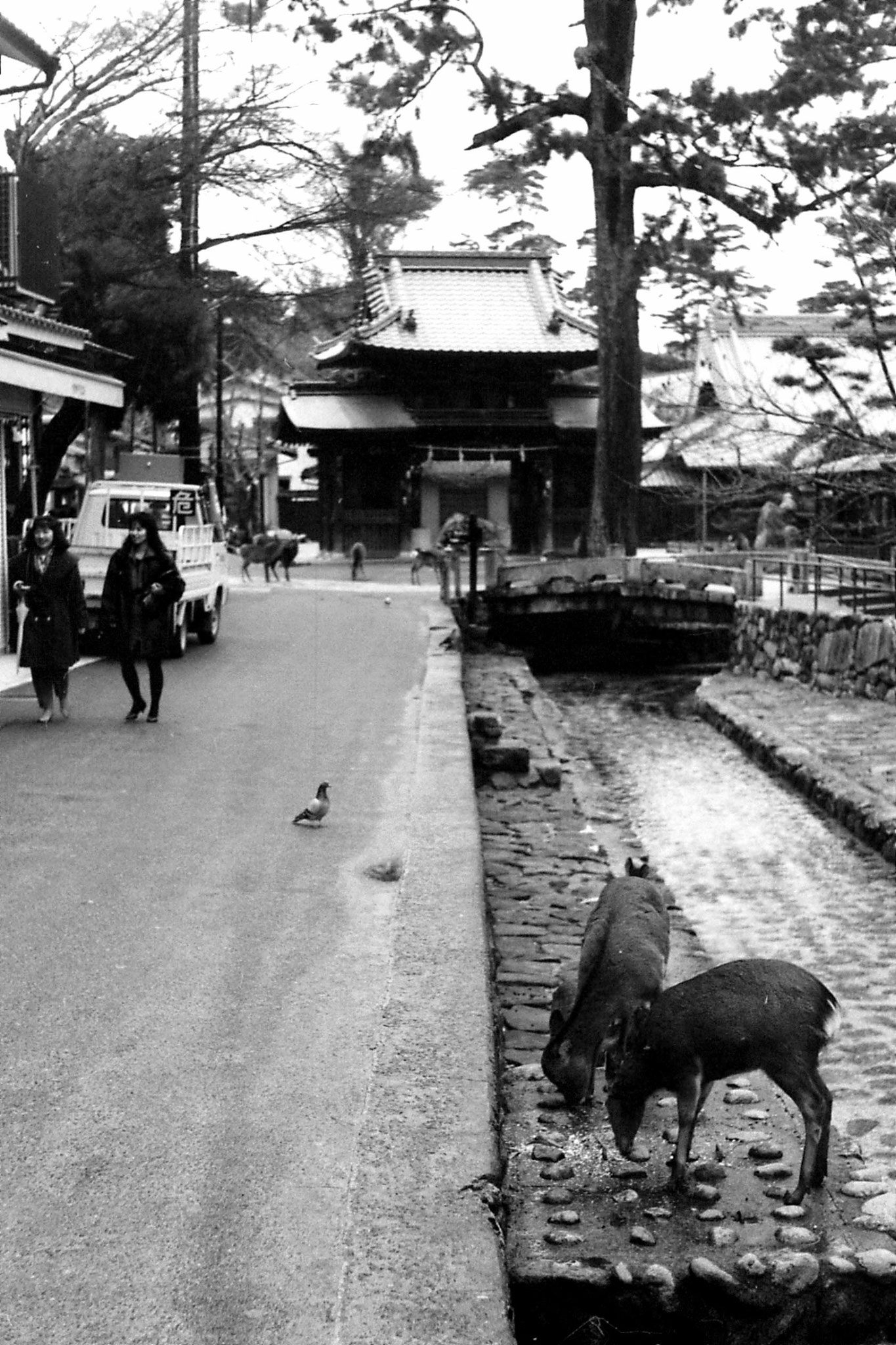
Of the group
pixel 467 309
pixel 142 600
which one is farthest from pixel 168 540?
pixel 467 309

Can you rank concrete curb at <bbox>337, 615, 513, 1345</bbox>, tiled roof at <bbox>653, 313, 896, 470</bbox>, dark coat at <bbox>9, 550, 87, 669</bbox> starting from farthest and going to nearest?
tiled roof at <bbox>653, 313, 896, 470</bbox> < dark coat at <bbox>9, 550, 87, 669</bbox> < concrete curb at <bbox>337, 615, 513, 1345</bbox>

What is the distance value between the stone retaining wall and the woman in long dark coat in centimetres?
1023

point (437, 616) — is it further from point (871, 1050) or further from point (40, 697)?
point (871, 1050)

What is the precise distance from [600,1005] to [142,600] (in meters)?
8.87

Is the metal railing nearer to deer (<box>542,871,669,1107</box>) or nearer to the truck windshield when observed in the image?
the truck windshield

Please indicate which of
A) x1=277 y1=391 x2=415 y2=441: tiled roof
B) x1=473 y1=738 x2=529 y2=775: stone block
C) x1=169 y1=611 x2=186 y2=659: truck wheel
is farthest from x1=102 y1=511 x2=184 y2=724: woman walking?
x1=277 y1=391 x2=415 y2=441: tiled roof

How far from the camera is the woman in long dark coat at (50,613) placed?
12805 mm

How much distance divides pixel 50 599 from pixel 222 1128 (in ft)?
28.7

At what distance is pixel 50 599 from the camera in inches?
505

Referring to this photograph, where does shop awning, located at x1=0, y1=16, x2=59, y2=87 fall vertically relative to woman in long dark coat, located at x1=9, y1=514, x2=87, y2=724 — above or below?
above

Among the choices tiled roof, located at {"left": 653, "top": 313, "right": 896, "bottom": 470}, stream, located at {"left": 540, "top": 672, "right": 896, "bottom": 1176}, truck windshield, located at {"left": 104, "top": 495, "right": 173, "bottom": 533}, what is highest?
tiled roof, located at {"left": 653, "top": 313, "right": 896, "bottom": 470}

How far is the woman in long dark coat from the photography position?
12805mm

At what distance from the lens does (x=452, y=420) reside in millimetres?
42375

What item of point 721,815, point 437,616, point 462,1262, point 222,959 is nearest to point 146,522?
point 721,815
